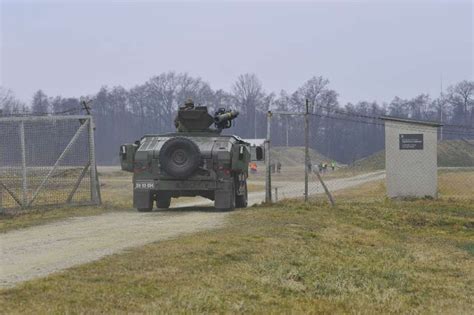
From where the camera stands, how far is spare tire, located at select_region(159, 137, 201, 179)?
16734mm

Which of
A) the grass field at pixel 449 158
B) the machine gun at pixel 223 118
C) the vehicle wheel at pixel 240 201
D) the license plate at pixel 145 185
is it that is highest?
the machine gun at pixel 223 118

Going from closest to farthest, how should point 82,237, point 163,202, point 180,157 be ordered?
1. point 82,237
2. point 180,157
3. point 163,202

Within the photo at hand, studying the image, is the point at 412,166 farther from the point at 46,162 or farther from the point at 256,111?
the point at 256,111

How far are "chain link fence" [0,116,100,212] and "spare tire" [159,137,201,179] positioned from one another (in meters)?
2.90

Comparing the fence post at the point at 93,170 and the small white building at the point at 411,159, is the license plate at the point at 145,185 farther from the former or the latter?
the small white building at the point at 411,159

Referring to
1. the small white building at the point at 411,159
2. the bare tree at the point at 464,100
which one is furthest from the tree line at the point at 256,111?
the small white building at the point at 411,159

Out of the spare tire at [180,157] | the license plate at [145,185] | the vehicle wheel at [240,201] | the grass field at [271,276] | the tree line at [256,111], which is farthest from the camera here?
the tree line at [256,111]

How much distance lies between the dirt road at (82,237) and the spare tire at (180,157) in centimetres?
99

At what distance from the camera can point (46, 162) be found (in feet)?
60.1

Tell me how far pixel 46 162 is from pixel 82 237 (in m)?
7.14

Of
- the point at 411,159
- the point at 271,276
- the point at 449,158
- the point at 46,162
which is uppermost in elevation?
the point at 46,162

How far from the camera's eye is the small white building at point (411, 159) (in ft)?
74.6

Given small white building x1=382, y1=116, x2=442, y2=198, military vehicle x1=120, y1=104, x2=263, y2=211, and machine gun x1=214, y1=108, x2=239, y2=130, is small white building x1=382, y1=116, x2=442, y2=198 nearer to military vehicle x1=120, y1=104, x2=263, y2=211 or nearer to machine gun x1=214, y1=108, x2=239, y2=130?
machine gun x1=214, y1=108, x2=239, y2=130

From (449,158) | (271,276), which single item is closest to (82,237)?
(271,276)
